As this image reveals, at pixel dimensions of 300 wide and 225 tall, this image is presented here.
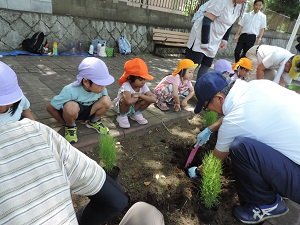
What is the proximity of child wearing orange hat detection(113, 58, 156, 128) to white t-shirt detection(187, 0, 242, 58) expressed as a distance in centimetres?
155

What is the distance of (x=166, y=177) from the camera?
2387 mm

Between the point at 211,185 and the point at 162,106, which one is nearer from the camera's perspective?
the point at 211,185

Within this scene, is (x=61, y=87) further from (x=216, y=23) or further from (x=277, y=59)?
(x=277, y=59)

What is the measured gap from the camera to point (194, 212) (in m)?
2.01

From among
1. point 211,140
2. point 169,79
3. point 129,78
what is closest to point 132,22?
point 169,79

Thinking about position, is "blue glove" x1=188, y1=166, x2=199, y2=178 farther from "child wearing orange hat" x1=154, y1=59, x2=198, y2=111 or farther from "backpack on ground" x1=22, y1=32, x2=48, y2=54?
"backpack on ground" x1=22, y1=32, x2=48, y2=54

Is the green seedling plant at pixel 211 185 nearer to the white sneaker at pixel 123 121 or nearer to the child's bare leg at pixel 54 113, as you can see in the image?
the white sneaker at pixel 123 121

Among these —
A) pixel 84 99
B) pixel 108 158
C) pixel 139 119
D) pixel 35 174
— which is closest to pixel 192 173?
pixel 108 158

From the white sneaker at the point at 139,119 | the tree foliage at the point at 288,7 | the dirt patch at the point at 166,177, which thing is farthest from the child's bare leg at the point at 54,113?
the tree foliage at the point at 288,7

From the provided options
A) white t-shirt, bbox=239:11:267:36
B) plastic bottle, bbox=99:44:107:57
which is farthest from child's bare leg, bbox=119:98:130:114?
white t-shirt, bbox=239:11:267:36

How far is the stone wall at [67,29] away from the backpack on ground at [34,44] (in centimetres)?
22

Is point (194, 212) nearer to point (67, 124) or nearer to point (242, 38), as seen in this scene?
point (67, 124)

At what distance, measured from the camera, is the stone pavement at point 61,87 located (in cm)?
262

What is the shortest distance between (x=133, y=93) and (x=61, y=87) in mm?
1620
